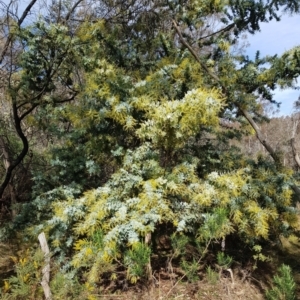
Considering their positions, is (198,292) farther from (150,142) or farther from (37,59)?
(37,59)

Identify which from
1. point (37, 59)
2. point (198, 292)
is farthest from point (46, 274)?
point (37, 59)

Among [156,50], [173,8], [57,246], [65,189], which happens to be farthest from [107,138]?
[173,8]

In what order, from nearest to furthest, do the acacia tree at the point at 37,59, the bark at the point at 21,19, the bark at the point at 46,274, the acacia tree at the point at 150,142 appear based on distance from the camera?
1. the bark at the point at 46,274
2. the acacia tree at the point at 150,142
3. the acacia tree at the point at 37,59
4. the bark at the point at 21,19

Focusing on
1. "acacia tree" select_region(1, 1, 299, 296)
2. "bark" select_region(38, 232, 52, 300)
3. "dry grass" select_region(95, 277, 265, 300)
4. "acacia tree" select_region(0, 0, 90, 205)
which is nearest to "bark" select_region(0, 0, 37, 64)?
"acacia tree" select_region(0, 0, 90, 205)

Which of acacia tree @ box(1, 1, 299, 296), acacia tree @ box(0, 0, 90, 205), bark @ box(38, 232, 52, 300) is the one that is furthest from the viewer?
acacia tree @ box(0, 0, 90, 205)

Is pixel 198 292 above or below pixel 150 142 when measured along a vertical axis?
Answer: below

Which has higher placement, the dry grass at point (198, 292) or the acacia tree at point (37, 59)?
the acacia tree at point (37, 59)

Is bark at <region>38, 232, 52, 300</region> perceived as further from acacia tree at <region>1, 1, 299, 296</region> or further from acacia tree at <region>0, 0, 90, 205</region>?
acacia tree at <region>0, 0, 90, 205</region>

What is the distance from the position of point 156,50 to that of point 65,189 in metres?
2.63

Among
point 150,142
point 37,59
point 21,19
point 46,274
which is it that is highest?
point 21,19

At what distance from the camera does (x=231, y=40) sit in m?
4.81

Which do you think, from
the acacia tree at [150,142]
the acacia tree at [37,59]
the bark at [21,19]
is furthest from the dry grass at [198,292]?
the bark at [21,19]

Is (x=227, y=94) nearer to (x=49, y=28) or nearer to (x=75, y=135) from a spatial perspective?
(x=75, y=135)

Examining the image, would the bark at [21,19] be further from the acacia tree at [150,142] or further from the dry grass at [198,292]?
the dry grass at [198,292]
